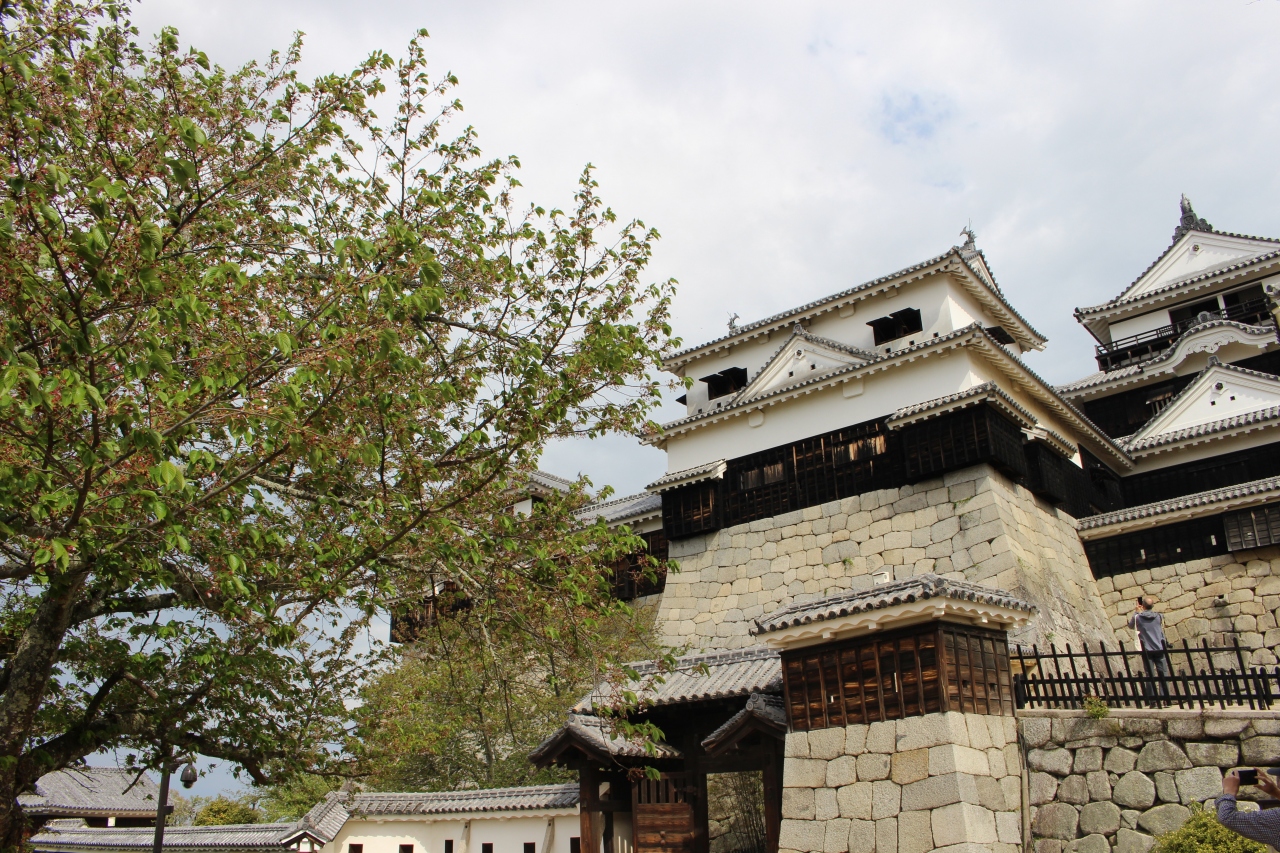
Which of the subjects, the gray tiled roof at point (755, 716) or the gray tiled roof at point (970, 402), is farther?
the gray tiled roof at point (970, 402)

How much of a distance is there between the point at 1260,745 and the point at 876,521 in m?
10.2

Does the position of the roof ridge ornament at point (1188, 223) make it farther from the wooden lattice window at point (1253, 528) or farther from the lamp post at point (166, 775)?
the lamp post at point (166, 775)

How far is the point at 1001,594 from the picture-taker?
10680 mm

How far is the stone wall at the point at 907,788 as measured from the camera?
9.41 metres

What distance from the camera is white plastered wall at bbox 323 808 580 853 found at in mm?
14566

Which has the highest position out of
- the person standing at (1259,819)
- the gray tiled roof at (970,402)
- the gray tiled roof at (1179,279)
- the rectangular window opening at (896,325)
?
the gray tiled roof at (1179,279)

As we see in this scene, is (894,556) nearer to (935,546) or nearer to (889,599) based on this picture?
(935,546)

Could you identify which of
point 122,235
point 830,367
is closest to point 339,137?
point 122,235

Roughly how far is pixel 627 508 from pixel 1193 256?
1834cm

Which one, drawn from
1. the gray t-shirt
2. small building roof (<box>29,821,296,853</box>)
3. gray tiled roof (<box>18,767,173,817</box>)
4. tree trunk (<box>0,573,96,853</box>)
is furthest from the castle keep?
gray tiled roof (<box>18,767,173,817</box>)

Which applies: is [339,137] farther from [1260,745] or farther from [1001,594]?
[1260,745]

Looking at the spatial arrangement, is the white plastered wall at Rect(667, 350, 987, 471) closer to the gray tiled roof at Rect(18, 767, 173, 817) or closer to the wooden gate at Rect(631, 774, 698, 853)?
the wooden gate at Rect(631, 774, 698, 853)

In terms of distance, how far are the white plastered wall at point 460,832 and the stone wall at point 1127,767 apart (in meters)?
7.52

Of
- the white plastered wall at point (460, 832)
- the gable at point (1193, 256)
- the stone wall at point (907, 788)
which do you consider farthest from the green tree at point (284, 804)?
the gable at point (1193, 256)
